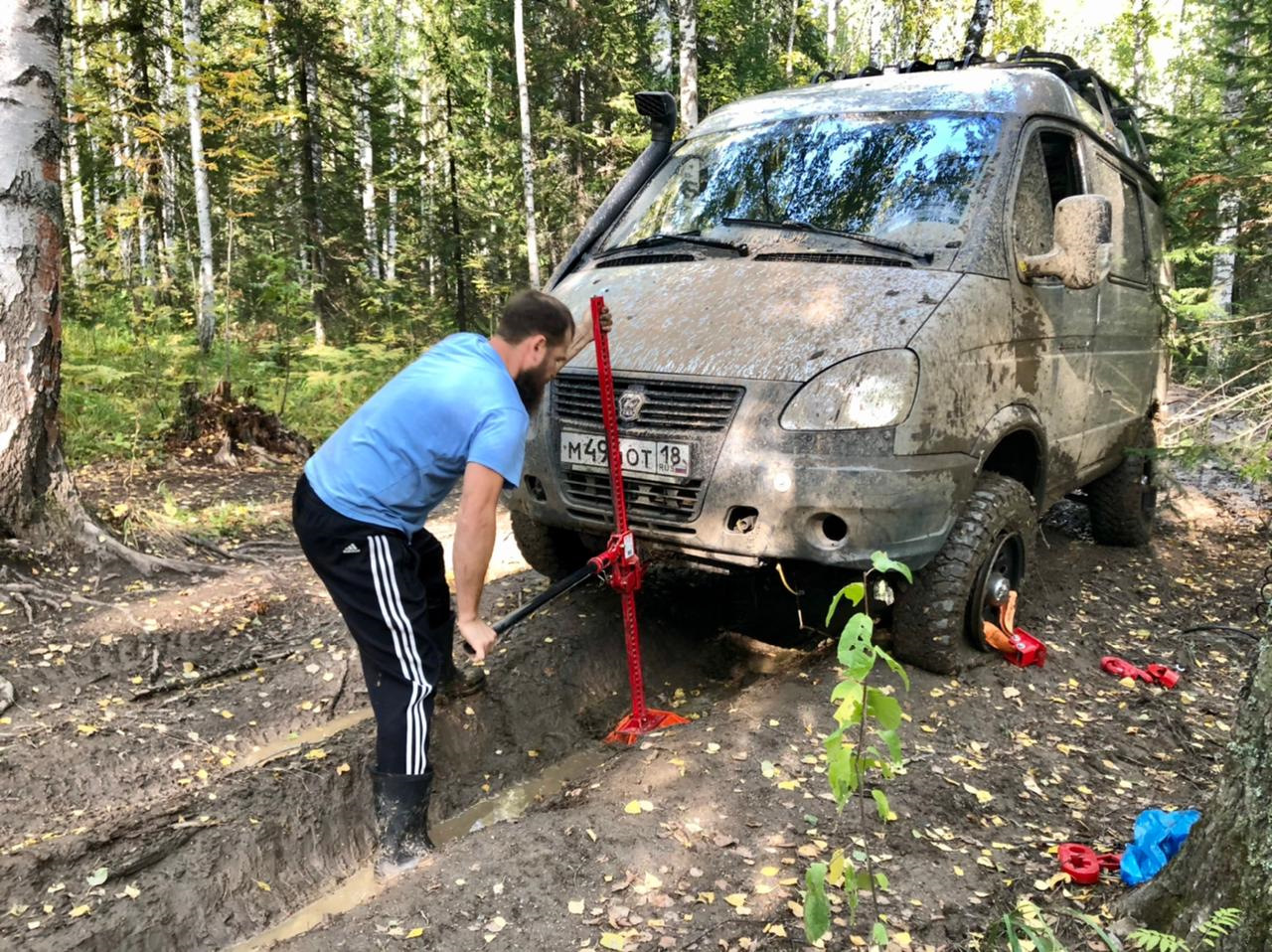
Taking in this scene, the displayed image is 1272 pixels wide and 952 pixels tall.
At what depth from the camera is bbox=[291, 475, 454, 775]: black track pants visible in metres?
2.91

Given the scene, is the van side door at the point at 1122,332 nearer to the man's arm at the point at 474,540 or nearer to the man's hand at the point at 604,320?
the man's hand at the point at 604,320

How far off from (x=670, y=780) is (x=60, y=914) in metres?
1.95

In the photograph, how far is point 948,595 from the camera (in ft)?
12.1

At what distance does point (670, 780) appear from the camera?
10.2 feet

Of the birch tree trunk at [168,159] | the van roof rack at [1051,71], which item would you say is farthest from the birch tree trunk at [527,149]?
the van roof rack at [1051,71]

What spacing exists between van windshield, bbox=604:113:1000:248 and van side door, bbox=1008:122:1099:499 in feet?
0.97

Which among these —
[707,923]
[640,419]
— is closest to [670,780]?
[707,923]

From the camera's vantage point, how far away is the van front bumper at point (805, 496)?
131 inches

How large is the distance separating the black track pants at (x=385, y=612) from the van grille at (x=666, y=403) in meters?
1.11

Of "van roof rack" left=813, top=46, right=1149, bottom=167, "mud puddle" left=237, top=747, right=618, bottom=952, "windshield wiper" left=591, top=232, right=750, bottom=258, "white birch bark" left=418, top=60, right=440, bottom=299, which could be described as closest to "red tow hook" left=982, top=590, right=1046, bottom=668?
"mud puddle" left=237, top=747, right=618, bottom=952

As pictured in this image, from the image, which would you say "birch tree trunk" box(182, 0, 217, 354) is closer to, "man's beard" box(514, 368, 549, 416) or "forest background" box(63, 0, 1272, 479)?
"forest background" box(63, 0, 1272, 479)

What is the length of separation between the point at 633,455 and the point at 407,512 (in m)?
1.02

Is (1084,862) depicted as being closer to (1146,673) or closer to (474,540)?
(1146,673)

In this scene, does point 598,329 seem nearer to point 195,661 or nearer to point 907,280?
point 907,280
